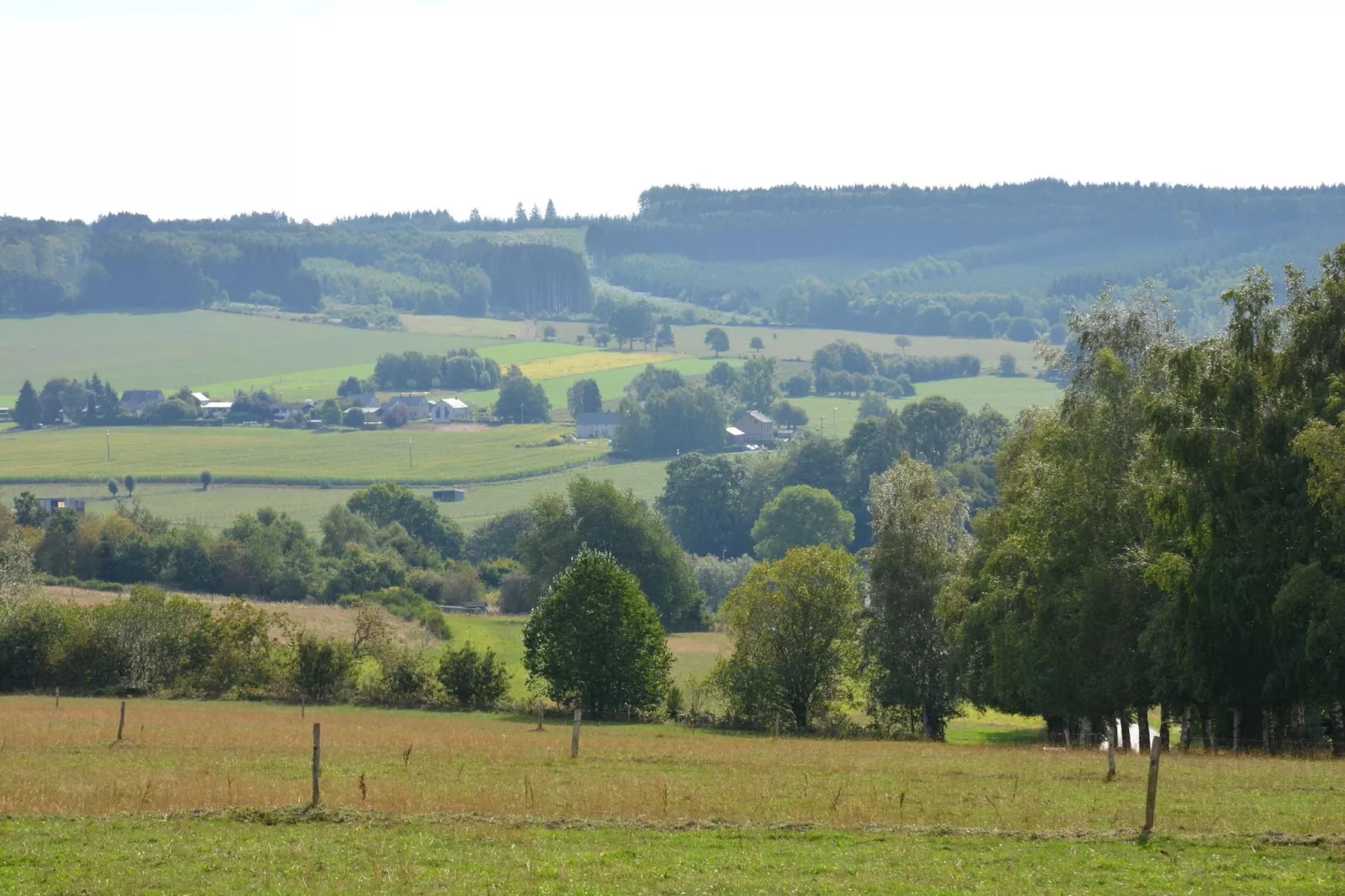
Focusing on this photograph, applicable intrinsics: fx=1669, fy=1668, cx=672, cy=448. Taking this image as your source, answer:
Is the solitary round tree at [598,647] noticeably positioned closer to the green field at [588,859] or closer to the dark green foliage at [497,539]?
the green field at [588,859]

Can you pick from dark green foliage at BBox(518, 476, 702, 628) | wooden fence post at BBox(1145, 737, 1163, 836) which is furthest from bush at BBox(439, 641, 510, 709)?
dark green foliage at BBox(518, 476, 702, 628)

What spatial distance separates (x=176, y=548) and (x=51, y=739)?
7744cm

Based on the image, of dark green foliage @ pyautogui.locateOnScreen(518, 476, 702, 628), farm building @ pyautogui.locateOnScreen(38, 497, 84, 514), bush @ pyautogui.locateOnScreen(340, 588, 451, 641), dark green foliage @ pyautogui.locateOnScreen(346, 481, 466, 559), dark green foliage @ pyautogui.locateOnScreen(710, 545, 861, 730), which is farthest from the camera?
farm building @ pyautogui.locateOnScreen(38, 497, 84, 514)

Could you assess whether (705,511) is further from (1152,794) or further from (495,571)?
(1152,794)

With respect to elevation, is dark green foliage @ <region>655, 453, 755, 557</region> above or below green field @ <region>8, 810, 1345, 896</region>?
below

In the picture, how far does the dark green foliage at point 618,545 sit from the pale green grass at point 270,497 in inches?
1167

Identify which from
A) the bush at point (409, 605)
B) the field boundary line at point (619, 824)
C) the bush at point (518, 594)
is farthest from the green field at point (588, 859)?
the bush at point (518, 594)

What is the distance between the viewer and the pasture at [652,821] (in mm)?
22859

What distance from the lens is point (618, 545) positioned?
113 metres

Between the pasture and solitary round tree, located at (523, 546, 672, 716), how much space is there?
24630mm

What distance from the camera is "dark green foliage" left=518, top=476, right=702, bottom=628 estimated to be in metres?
112

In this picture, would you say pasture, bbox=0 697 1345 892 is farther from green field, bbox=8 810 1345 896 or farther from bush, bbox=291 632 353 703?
bush, bbox=291 632 353 703

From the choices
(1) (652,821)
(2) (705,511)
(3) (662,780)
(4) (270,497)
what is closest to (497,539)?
(4) (270,497)

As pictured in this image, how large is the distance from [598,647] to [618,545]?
4858cm
